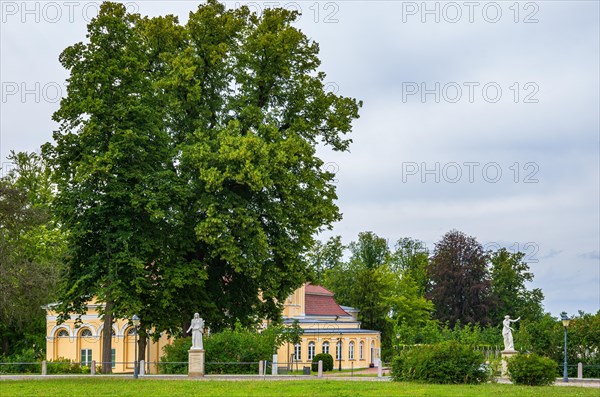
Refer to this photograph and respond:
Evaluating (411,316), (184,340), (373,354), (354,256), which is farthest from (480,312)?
(184,340)

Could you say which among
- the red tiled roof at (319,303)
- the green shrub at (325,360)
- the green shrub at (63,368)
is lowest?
the green shrub at (325,360)

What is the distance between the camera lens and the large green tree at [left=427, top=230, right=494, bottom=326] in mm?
76438

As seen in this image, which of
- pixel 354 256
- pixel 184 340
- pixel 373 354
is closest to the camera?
pixel 184 340

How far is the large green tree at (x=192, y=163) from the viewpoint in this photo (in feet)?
119

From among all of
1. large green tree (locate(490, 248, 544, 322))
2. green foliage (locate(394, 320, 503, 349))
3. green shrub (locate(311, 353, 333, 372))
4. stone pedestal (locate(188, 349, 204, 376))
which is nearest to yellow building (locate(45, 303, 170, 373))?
green shrub (locate(311, 353, 333, 372))

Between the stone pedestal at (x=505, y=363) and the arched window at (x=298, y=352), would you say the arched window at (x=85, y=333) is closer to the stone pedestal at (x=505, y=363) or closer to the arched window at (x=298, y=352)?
the arched window at (x=298, y=352)

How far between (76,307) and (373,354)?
37784 mm

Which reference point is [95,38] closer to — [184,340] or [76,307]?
[76,307]

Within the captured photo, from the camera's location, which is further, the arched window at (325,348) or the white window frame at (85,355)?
the arched window at (325,348)

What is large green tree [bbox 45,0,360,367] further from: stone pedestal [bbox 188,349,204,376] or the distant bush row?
the distant bush row

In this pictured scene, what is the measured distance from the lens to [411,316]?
Answer: 256 feet

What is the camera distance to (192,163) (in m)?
37.8

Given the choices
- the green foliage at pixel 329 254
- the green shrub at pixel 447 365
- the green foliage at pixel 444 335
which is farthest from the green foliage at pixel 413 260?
the green shrub at pixel 447 365

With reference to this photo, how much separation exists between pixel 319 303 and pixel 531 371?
148ft
